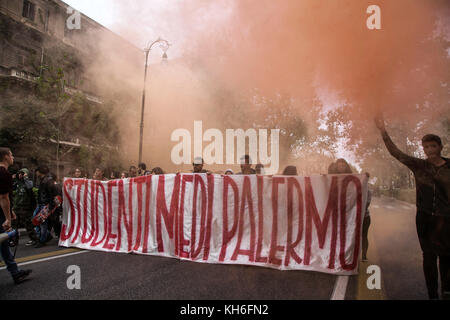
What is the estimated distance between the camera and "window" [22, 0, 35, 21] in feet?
50.0

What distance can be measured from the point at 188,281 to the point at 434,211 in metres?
2.31

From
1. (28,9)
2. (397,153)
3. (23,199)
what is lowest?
(23,199)

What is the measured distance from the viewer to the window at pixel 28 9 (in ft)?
50.0

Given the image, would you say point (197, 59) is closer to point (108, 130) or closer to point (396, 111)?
point (396, 111)

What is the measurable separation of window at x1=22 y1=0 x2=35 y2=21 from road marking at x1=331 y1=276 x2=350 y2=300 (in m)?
19.4

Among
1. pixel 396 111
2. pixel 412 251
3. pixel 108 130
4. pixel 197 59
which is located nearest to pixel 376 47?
pixel 396 111

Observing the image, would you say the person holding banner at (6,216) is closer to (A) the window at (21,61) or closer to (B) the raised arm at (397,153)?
(B) the raised arm at (397,153)

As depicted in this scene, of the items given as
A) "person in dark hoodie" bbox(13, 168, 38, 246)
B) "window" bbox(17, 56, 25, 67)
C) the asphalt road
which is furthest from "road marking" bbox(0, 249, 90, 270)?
"window" bbox(17, 56, 25, 67)

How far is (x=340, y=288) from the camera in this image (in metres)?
2.66

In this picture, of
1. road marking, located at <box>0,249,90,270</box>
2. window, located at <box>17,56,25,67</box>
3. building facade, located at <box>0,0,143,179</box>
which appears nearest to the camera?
road marking, located at <box>0,249,90,270</box>

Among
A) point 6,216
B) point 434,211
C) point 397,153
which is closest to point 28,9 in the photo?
point 6,216

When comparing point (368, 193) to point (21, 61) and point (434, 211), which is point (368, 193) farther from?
point (21, 61)

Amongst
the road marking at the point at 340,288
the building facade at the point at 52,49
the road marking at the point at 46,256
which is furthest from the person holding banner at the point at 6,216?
the building facade at the point at 52,49

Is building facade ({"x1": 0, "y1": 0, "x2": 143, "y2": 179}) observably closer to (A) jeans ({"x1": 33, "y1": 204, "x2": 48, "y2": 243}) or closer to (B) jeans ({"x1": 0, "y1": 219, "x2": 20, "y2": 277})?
(A) jeans ({"x1": 33, "y1": 204, "x2": 48, "y2": 243})
